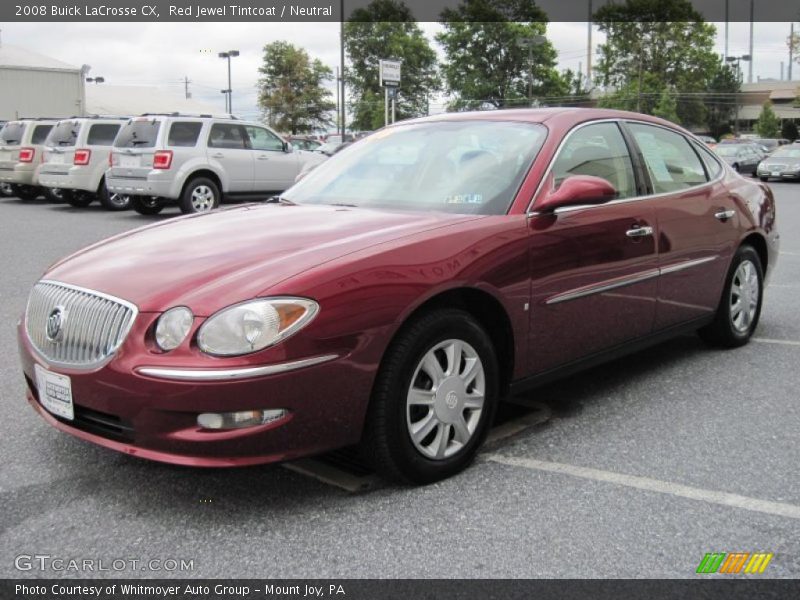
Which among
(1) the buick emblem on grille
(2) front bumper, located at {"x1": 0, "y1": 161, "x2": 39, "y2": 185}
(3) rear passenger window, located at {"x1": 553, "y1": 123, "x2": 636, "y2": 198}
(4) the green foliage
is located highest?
(4) the green foliage

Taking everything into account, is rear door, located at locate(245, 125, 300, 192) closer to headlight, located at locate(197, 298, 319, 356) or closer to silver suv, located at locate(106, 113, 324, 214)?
silver suv, located at locate(106, 113, 324, 214)

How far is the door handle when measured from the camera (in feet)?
14.3

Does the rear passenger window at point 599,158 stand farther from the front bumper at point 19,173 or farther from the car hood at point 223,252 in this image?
the front bumper at point 19,173

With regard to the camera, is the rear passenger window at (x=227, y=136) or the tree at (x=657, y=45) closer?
the rear passenger window at (x=227, y=136)

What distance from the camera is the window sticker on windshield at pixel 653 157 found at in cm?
475

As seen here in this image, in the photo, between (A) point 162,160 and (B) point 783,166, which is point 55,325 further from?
(B) point 783,166

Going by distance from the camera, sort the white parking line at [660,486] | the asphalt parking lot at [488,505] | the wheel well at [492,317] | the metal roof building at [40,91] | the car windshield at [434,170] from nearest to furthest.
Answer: the asphalt parking lot at [488,505] < the white parking line at [660,486] < the wheel well at [492,317] < the car windshield at [434,170] < the metal roof building at [40,91]

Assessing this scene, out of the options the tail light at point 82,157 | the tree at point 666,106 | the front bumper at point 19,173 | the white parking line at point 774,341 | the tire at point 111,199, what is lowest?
the white parking line at point 774,341

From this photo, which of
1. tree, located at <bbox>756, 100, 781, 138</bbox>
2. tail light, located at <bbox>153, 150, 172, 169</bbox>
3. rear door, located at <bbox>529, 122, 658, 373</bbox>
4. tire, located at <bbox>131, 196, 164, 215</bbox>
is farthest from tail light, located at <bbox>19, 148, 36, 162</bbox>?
tree, located at <bbox>756, 100, 781, 138</bbox>

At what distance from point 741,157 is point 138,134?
2726 centimetres

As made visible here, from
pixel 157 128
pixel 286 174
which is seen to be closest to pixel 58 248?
pixel 157 128

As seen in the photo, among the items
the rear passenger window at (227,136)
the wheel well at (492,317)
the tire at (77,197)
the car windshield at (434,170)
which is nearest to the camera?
the wheel well at (492,317)

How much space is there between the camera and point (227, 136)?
15.7 metres

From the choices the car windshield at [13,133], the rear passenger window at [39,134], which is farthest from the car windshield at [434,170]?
the car windshield at [13,133]
